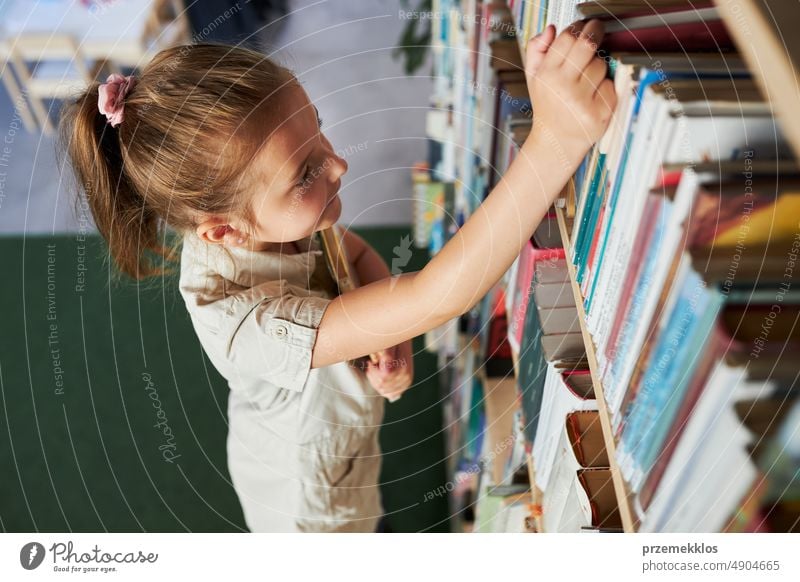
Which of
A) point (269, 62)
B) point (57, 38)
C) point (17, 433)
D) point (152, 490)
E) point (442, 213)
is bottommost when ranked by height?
point (152, 490)

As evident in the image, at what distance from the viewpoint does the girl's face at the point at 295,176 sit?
71 cm

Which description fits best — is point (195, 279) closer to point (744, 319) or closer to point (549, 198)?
point (549, 198)

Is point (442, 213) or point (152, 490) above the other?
point (442, 213)

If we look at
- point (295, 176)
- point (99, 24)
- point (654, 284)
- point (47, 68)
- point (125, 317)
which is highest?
point (99, 24)

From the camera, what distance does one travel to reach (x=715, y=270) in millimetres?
427

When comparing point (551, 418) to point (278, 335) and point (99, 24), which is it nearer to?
point (278, 335)

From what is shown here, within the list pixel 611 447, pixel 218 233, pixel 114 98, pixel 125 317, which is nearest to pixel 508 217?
pixel 611 447

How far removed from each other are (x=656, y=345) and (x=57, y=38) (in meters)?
2.78

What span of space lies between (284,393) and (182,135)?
15.7 inches

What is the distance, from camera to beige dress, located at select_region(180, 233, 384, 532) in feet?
2.44

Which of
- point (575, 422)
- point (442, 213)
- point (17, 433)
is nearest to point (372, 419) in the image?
point (575, 422)

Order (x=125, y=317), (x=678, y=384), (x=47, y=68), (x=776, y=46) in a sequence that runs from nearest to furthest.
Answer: (x=776, y=46)
(x=678, y=384)
(x=125, y=317)
(x=47, y=68)

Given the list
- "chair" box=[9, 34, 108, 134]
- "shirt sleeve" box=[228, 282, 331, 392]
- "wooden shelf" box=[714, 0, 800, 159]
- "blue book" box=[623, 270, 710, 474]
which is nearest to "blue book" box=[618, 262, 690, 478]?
"blue book" box=[623, 270, 710, 474]

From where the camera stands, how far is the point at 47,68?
2.58m
